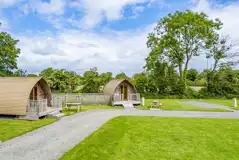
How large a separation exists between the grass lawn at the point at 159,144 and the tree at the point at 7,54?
25.3 m

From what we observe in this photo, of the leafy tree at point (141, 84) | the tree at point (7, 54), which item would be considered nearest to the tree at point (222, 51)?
the leafy tree at point (141, 84)

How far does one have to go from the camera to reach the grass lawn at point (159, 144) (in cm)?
605

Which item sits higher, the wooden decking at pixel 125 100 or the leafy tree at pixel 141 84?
the leafy tree at pixel 141 84

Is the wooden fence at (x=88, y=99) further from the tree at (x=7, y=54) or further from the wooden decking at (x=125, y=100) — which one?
the tree at (x=7, y=54)

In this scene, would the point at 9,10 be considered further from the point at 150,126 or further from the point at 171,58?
the point at 171,58

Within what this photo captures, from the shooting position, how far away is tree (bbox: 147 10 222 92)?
109 ft

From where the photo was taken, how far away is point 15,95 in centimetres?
1230

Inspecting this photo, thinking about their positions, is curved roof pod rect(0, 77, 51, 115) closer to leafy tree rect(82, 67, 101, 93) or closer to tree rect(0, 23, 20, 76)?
leafy tree rect(82, 67, 101, 93)

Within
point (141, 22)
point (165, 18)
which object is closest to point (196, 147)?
point (141, 22)

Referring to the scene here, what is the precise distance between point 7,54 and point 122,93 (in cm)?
1908

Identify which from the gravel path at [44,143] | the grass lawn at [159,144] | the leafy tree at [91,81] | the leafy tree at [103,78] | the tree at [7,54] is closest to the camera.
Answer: the gravel path at [44,143]

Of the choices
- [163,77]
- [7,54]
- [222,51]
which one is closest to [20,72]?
[7,54]

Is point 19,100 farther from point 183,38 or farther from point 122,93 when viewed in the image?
point 183,38

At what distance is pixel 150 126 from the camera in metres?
10.4
